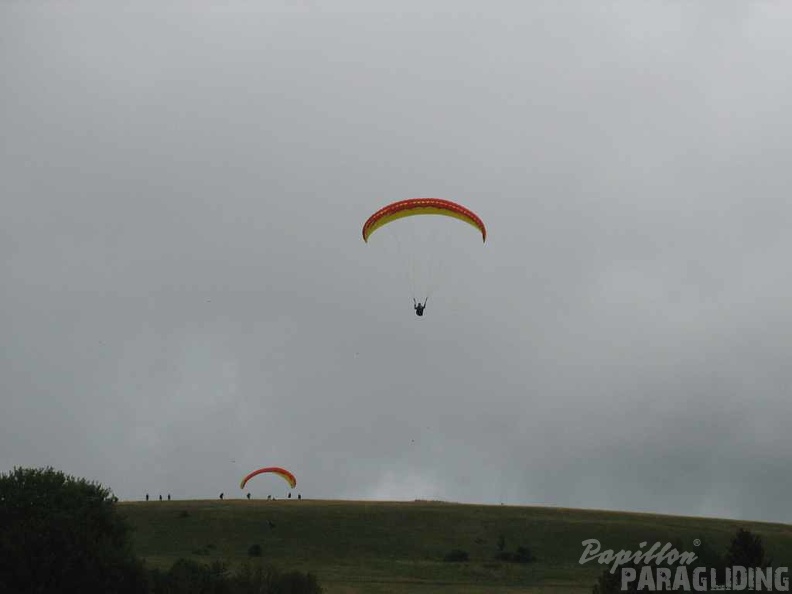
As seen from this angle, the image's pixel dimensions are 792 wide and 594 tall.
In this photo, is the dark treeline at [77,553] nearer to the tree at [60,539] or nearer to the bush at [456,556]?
the tree at [60,539]

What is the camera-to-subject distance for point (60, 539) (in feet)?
150

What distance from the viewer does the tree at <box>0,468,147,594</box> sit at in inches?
1758

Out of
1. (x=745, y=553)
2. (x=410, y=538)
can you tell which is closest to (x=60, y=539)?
(x=745, y=553)

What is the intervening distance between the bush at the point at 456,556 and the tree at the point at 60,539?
31.8 meters

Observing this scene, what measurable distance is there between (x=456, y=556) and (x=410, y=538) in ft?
23.6

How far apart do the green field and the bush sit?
813 mm

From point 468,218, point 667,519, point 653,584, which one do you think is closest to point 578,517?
point 667,519

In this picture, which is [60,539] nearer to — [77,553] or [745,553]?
[77,553]

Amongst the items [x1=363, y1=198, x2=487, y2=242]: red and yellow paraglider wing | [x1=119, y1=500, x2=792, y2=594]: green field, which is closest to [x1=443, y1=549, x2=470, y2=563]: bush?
[x1=119, y1=500, x2=792, y2=594]: green field

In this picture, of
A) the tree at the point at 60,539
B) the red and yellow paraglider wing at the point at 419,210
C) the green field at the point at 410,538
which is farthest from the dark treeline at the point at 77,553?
the red and yellow paraglider wing at the point at 419,210

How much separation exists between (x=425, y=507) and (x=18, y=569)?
56.3 meters

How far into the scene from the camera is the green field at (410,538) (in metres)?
67.8

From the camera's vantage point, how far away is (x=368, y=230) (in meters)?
55.9

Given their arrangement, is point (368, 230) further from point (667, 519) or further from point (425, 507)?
point (667, 519)
